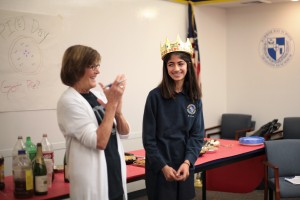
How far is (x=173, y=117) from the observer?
2498 mm

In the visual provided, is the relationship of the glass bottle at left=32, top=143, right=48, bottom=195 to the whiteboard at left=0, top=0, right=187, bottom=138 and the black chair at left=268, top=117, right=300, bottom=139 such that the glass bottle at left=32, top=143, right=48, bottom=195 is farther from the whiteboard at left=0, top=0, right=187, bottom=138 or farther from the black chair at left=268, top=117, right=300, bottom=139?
the black chair at left=268, top=117, right=300, bottom=139

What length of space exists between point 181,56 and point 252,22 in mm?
4173

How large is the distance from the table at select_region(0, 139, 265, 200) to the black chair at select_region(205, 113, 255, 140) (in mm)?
1853

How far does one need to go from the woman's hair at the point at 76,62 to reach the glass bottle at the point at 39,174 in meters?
0.63

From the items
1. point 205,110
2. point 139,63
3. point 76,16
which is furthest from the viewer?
point 205,110

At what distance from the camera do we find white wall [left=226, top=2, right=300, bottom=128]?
19.9 ft

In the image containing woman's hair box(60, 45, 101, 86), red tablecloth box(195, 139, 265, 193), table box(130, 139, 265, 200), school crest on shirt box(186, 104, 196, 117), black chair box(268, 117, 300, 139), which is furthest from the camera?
black chair box(268, 117, 300, 139)

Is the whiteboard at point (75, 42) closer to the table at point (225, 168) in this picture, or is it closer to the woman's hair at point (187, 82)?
the table at point (225, 168)

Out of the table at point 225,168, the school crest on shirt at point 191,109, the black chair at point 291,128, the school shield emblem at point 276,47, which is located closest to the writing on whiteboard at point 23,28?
the table at point 225,168

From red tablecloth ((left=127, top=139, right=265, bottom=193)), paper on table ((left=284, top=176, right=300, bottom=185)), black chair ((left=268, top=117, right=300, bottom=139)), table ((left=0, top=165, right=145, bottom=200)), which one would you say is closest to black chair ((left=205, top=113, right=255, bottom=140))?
black chair ((left=268, top=117, right=300, bottom=139))

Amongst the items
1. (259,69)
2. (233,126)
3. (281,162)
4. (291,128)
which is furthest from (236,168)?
(259,69)

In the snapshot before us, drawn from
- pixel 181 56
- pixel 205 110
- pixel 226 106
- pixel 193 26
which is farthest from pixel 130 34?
pixel 181 56

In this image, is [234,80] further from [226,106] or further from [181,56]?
[181,56]

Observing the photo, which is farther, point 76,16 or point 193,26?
point 193,26
